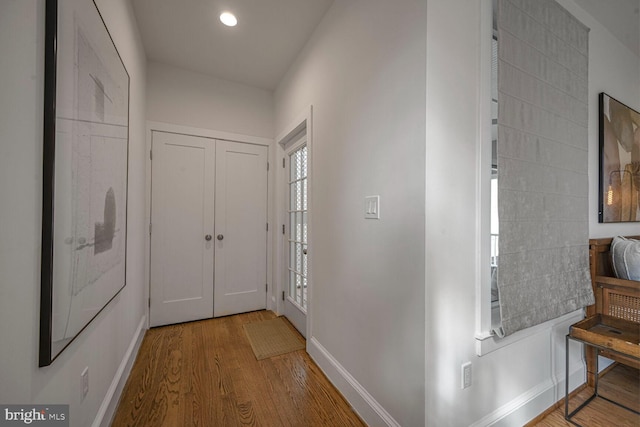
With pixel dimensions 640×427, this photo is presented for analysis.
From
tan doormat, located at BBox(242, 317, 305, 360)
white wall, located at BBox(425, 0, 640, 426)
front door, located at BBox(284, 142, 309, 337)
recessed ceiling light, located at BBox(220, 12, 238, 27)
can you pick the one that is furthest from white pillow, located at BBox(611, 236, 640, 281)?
recessed ceiling light, located at BBox(220, 12, 238, 27)

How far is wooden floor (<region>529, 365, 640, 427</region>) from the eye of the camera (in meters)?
1.43

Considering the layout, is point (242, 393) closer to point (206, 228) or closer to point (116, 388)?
point (116, 388)

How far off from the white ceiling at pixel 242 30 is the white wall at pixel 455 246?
1246mm

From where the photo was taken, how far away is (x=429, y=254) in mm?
1077

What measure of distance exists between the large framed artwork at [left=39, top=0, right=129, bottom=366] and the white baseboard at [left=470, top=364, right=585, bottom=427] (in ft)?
6.08

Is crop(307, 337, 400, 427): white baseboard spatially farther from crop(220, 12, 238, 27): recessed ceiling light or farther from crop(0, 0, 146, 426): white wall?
crop(220, 12, 238, 27): recessed ceiling light

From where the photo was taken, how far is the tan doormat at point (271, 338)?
7.08 feet

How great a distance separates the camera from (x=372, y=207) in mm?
1381

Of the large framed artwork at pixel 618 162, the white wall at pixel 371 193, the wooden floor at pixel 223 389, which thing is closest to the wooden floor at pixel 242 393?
the wooden floor at pixel 223 389

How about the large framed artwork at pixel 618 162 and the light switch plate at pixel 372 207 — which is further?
the large framed artwork at pixel 618 162

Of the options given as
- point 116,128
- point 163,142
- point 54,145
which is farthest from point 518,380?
point 163,142

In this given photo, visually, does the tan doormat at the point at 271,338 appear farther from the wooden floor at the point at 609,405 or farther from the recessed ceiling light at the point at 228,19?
the recessed ceiling light at the point at 228,19

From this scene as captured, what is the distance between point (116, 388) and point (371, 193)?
1.94 metres

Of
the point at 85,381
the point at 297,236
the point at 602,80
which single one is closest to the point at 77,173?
the point at 85,381
